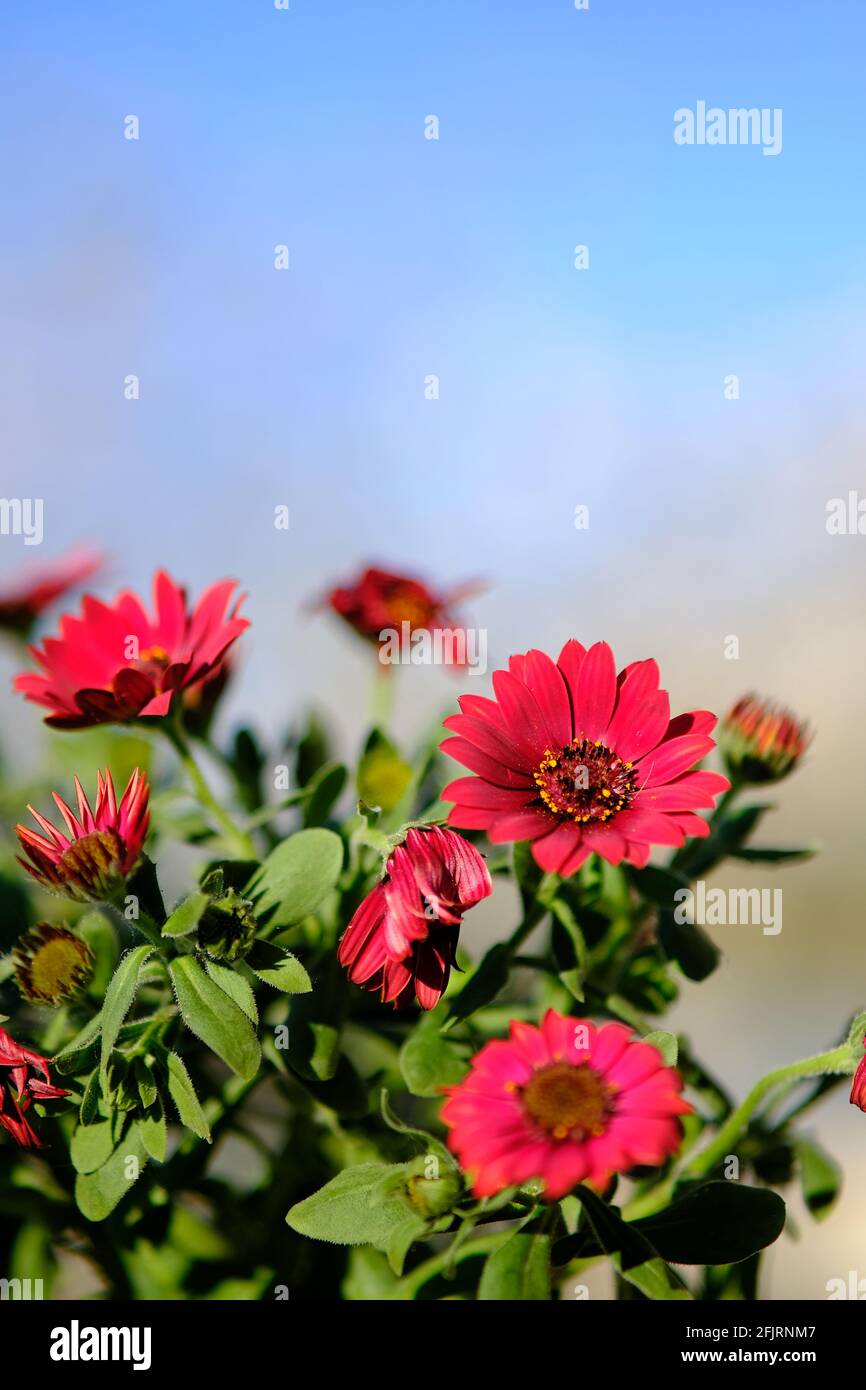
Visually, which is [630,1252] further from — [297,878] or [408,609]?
[408,609]

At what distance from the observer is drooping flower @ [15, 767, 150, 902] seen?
0.46 m

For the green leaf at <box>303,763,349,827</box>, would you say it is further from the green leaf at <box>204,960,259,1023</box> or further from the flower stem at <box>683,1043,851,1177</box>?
the flower stem at <box>683,1043,851,1177</box>

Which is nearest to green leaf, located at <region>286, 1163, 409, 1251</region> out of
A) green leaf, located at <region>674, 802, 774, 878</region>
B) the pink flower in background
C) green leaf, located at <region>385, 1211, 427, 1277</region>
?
green leaf, located at <region>385, 1211, 427, 1277</region>

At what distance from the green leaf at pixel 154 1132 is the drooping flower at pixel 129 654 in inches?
6.3

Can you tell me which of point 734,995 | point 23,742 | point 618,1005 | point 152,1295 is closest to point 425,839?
point 618,1005

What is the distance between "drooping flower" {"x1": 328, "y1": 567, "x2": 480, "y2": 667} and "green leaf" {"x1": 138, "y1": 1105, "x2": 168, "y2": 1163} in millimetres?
291

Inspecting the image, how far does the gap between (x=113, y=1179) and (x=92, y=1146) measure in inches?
0.6

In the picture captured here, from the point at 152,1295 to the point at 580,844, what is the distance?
0.99ft

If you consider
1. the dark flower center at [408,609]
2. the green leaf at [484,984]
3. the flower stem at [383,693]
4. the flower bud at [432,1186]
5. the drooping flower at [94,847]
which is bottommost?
the flower bud at [432,1186]

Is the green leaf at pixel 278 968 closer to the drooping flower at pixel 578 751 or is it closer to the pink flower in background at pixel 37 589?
the drooping flower at pixel 578 751

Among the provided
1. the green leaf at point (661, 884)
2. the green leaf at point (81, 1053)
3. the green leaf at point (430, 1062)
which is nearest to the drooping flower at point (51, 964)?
the green leaf at point (81, 1053)

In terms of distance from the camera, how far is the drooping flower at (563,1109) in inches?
15.5

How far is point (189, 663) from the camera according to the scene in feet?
1.76

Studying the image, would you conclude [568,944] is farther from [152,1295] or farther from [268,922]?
[152,1295]
